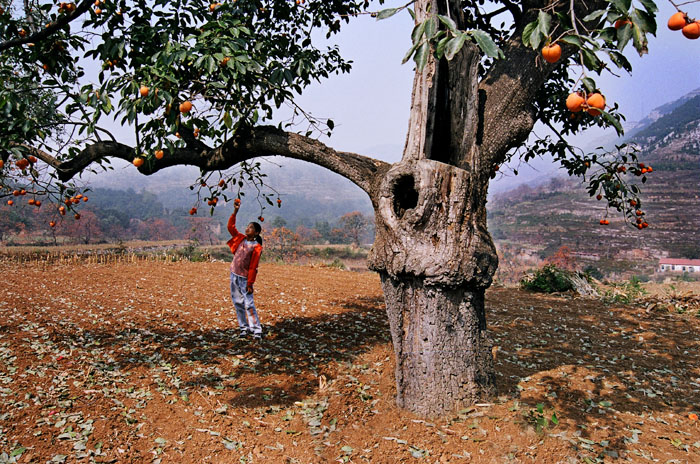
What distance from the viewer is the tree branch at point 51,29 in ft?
11.1

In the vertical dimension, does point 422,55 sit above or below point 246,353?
above

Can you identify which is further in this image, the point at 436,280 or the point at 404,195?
the point at 404,195

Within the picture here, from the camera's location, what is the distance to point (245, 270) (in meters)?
4.82

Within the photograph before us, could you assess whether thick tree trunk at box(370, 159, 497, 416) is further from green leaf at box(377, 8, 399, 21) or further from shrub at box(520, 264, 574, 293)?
shrub at box(520, 264, 574, 293)

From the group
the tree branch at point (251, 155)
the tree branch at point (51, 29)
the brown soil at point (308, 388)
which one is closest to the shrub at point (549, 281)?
the brown soil at point (308, 388)

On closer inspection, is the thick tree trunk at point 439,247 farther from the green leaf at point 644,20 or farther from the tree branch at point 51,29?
the tree branch at point 51,29

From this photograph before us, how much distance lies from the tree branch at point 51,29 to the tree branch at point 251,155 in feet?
2.77

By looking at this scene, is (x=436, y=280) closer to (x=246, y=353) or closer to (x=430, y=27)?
(x=430, y=27)

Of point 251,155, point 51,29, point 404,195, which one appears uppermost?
point 51,29

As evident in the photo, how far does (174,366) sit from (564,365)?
3.60 metres

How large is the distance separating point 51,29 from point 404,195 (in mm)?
3122

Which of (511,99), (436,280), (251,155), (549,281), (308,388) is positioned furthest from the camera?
(549,281)

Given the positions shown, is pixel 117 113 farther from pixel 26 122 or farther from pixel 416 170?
pixel 416 170

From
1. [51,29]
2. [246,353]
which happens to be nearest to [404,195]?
[246,353]
